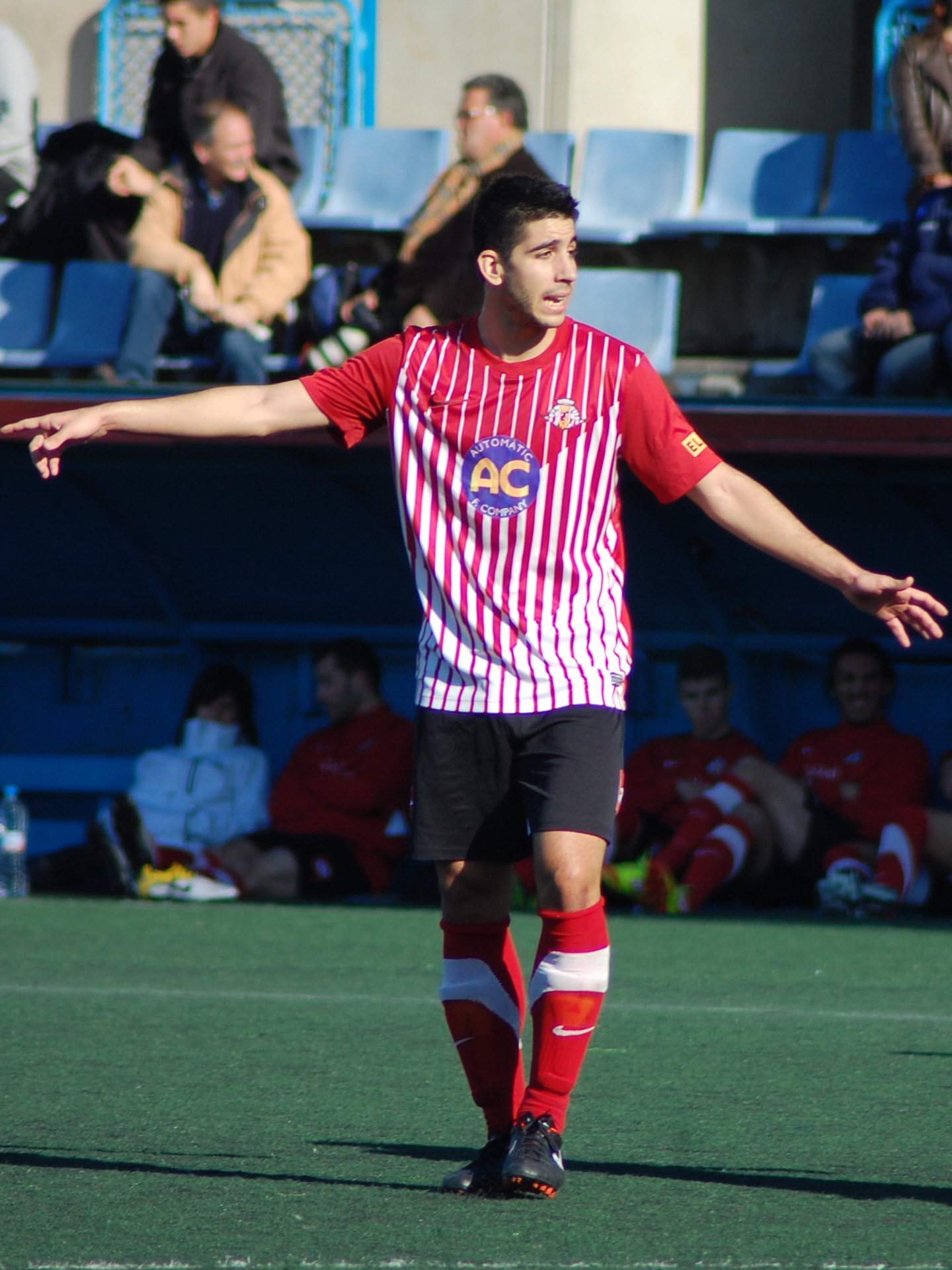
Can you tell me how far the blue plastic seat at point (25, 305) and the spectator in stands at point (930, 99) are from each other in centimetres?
459

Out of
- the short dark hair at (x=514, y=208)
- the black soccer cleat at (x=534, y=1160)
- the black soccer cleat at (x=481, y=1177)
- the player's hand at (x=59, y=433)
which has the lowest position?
the black soccer cleat at (x=481, y=1177)

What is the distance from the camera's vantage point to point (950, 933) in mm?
7102

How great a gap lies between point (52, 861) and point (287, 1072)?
444cm

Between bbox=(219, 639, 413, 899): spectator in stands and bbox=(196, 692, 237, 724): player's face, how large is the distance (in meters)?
0.38

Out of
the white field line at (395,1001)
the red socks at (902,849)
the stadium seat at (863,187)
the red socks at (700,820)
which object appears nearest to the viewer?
the white field line at (395,1001)

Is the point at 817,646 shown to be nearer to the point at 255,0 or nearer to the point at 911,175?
the point at 911,175

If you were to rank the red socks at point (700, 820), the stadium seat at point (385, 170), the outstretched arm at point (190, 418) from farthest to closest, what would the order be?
the stadium seat at point (385, 170) → the red socks at point (700, 820) → the outstretched arm at point (190, 418)

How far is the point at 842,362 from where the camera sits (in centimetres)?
851

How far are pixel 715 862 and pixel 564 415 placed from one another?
4.66 meters

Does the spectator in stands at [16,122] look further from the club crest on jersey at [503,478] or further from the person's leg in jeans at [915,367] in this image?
the club crest on jersey at [503,478]

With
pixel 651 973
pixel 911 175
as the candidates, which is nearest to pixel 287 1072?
pixel 651 973

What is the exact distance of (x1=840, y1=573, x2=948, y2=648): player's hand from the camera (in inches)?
125

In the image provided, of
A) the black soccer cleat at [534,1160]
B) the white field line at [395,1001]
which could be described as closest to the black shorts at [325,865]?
the white field line at [395,1001]

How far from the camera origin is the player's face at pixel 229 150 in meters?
8.99
